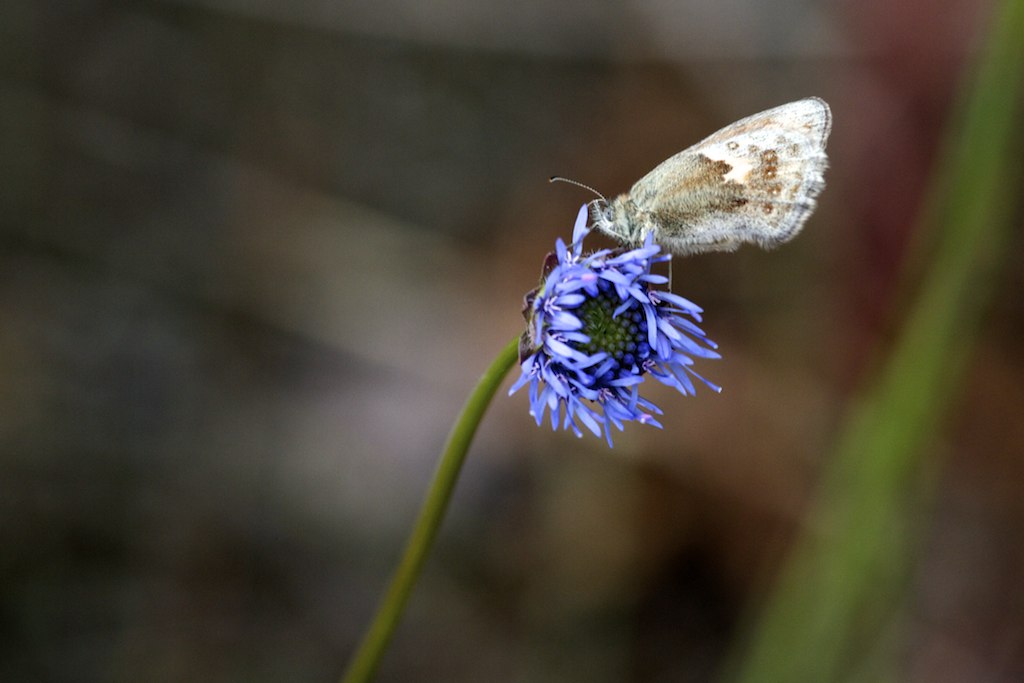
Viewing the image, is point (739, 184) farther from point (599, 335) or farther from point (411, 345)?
point (411, 345)

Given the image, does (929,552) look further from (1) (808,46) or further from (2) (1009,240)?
(1) (808,46)

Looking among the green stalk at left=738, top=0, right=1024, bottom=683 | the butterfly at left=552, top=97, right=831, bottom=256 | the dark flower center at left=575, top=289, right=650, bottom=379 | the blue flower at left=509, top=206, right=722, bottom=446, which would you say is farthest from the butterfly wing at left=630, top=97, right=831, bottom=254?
the green stalk at left=738, top=0, right=1024, bottom=683

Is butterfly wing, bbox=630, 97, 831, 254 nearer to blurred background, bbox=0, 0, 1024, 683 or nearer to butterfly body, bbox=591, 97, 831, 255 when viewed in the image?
→ butterfly body, bbox=591, 97, 831, 255

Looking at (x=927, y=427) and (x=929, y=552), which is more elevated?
(x=927, y=427)

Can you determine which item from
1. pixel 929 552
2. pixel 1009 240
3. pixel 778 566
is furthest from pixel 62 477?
pixel 1009 240

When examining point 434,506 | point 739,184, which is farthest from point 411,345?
point 434,506

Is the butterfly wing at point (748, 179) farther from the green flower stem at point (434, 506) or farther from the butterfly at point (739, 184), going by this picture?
the green flower stem at point (434, 506)

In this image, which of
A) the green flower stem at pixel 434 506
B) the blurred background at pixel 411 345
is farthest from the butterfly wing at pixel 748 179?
the blurred background at pixel 411 345
